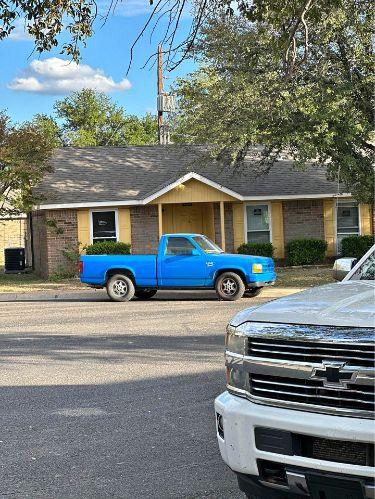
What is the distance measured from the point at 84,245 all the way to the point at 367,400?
23.7 m

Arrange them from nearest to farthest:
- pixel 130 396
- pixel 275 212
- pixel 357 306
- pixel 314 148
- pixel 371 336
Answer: pixel 371 336
pixel 357 306
pixel 130 396
pixel 314 148
pixel 275 212

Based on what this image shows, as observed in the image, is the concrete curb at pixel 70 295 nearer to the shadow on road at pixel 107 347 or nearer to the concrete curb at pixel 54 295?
the concrete curb at pixel 54 295

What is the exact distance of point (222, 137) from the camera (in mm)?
19984

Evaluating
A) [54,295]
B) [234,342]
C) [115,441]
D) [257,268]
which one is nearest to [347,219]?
[257,268]

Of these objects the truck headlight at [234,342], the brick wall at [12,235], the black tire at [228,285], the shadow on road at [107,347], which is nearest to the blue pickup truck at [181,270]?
the black tire at [228,285]

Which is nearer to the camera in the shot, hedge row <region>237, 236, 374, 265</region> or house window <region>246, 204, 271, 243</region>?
hedge row <region>237, 236, 374, 265</region>

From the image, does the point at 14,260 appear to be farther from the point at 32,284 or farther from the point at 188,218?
the point at 188,218

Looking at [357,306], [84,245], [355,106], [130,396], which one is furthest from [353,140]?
[357,306]

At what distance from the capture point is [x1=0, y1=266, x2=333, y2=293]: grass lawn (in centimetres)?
2203

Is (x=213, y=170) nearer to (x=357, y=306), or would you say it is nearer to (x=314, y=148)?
(x=314, y=148)

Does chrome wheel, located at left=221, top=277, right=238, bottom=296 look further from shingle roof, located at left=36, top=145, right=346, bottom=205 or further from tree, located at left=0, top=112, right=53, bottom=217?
tree, located at left=0, top=112, right=53, bottom=217

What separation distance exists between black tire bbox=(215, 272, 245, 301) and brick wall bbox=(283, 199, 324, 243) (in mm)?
10057

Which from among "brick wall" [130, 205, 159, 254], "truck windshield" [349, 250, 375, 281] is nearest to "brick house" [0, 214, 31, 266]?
"brick wall" [130, 205, 159, 254]

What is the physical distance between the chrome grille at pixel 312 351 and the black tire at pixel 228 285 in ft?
47.5
